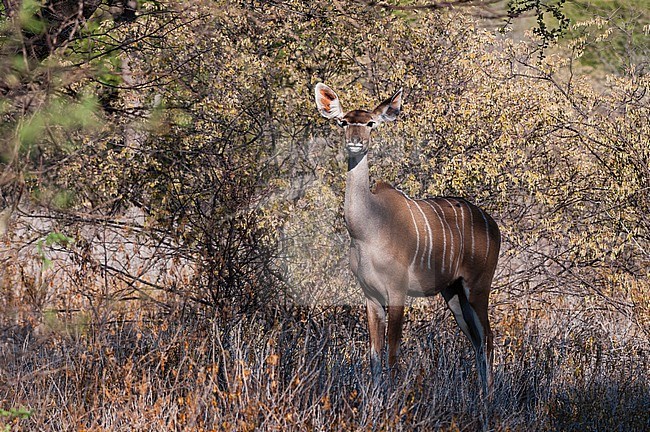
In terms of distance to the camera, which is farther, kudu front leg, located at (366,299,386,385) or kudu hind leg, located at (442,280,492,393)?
kudu hind leg, located at (442,280,492,393)

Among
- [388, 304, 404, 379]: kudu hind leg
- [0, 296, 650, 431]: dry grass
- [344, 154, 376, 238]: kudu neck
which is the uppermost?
[344, 154, 376, 238]: kudu neck

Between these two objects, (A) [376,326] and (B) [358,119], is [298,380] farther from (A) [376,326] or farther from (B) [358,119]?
(B) [358,119]

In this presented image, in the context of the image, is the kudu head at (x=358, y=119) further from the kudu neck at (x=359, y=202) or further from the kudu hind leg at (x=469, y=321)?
the kudu hind leg at (x=469, y=321)

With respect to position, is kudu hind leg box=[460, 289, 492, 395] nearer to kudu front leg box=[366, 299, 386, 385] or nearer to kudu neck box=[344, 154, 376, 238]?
kudu front leg box=[366, 299, 386, 385]

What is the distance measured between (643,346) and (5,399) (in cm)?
467

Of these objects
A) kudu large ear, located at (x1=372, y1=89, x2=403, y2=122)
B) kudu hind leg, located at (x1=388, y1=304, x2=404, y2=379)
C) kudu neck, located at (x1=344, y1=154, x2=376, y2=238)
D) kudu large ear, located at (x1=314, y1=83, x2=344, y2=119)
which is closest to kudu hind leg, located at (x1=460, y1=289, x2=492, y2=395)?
kudu hind leg, located at (x1=388, y1=304, x2=404, y2=379)

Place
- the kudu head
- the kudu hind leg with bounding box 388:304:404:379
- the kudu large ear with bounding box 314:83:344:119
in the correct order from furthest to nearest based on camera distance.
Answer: the kudu large ear with bounding box 314:83:344:119
the kudu hind leg with bounding box 388:304:404:379
the kudu head

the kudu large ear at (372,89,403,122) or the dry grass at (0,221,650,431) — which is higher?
the kudu large ear at (372,89,403,122)

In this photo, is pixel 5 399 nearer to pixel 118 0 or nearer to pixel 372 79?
pixel 118 0

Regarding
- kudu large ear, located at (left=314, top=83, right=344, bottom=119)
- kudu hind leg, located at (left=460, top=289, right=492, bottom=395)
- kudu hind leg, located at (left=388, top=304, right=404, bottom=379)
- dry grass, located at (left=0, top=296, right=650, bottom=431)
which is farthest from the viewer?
kudu hind leg, located at (left=460, top=289, right=492, bottom=395)

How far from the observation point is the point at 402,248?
580 cm

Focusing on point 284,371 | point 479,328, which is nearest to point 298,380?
point 284,371

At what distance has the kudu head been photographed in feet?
17.7

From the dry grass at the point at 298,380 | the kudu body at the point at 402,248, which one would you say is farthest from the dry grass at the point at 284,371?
the kudu body at the point at 402,248
